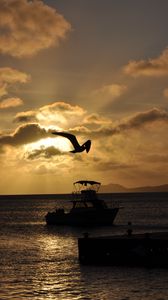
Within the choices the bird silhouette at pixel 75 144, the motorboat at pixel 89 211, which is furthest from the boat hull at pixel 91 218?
the bird silhouette at pixel 75 144

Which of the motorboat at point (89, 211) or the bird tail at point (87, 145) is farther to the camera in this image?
the motorboat at point (89, 211)

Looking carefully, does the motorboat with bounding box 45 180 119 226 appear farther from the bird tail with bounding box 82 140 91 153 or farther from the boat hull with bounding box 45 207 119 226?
the bird tail with bounding box 82 140 91 153

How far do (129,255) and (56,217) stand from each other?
5424 centimetres

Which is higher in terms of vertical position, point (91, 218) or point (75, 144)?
point (75, 144)

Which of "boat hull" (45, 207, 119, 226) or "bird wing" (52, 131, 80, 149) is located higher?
"bird wing" (52, 131, 80, 149)

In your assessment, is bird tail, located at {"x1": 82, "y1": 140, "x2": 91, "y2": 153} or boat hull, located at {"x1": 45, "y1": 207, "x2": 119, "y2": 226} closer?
bird tail, located at {"x1": 82, "y1": 140, "x2": 91, "y2": 153}

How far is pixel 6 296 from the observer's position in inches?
1292

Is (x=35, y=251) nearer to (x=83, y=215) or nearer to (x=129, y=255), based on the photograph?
(x=129, y=255)

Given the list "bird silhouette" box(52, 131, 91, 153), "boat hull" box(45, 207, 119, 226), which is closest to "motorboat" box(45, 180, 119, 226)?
"boat hull" box(45, 207, 119, 226)

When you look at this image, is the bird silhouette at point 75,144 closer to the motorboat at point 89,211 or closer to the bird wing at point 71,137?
the bird wing at point 71,137

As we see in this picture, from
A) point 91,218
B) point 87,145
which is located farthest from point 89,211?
point 87,145

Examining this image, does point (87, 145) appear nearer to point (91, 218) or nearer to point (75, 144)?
point (75, 144)

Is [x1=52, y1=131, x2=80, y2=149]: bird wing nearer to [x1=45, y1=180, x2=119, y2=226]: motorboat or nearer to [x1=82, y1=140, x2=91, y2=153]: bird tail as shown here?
[x1=82, y1=140, x2=91, y2=153]: bird tail

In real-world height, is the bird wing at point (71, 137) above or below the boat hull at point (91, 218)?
above
